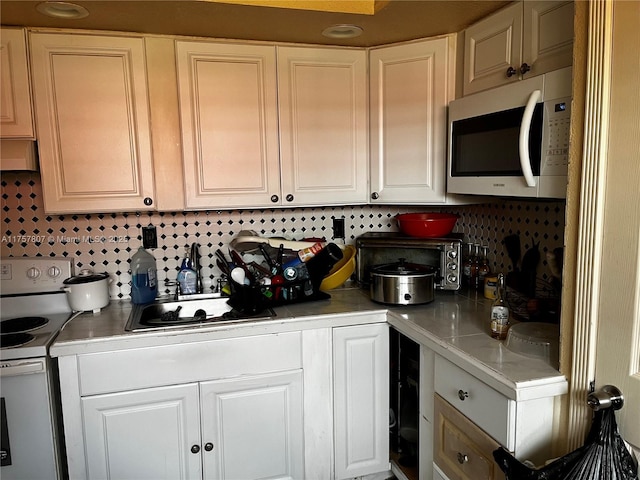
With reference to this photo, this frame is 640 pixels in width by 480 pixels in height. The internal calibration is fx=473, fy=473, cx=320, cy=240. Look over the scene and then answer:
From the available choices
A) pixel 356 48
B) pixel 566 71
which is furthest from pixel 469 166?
pixel 356 48

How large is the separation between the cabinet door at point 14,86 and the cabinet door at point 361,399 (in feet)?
4.86

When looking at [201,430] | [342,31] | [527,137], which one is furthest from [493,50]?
[201,430]

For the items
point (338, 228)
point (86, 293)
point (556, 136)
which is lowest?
point (86, 293)

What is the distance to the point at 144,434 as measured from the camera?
1774mm

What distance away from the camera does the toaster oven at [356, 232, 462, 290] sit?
2.09 m

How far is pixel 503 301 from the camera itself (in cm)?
184

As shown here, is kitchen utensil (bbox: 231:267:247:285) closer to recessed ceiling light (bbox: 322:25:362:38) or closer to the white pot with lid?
the white pot with lid

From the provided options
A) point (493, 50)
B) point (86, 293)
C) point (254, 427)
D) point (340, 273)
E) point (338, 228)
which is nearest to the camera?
point (493, 50)

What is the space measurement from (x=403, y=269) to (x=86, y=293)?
1352mm

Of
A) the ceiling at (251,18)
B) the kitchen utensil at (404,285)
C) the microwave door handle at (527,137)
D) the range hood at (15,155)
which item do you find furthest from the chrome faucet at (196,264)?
the microwave door handle at (527,137)

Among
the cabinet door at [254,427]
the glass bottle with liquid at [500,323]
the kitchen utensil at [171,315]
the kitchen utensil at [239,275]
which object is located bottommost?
the cabinet door at [254,427]

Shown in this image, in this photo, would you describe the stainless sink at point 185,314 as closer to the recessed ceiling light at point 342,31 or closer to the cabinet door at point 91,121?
the cabinet door at point 91,121

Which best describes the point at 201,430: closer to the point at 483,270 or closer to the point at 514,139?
the point at 483,270

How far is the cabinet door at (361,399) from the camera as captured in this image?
1.97 meters
